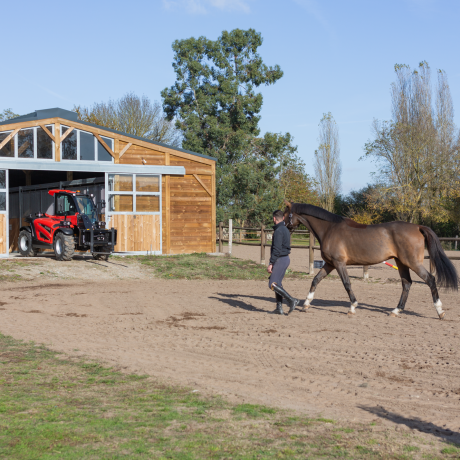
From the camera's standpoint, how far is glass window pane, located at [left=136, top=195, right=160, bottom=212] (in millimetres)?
19719

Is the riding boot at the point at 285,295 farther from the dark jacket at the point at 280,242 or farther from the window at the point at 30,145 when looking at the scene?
the window at the point at 30,145

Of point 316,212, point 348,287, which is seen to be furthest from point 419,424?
point 316,212

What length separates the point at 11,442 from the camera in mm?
3703

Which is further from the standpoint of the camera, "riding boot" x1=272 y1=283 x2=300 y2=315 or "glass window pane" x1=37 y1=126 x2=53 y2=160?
"glass window pane" x1=37 y1=126 x2=53 y2=160

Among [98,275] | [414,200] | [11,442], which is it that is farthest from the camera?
[414,200]

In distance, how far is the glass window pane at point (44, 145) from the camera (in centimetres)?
1861

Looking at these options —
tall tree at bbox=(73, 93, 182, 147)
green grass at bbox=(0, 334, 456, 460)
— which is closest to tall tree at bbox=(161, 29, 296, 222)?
tall tree at bbox=(73, 93, 182, 147)

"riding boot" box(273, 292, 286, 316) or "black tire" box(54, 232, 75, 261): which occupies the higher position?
"black tire" box(54, 232, 75, 261)

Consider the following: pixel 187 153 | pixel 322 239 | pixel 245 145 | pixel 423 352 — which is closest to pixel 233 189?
pixel 245 145

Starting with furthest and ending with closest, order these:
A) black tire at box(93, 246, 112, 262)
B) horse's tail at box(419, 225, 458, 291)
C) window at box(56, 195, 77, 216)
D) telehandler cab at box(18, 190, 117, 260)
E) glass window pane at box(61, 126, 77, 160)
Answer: glass window pane at box(61, 126, 77, 160), window at box(56, 195, 77, 216), black tire at box(93, 246, 112, 262), telehandler cab at box(18, 190, 117, 260), horse's tail at box(419, 225, 458, 291)

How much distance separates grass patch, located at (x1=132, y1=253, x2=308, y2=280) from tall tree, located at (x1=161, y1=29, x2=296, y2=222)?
1799 centimetres

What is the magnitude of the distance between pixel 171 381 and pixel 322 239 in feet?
17.6

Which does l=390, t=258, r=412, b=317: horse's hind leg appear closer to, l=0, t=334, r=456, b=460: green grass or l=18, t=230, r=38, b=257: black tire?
l=0, t=334, r=456, b=460: green grass

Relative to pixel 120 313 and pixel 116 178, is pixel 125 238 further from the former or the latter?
pixel 120 313
